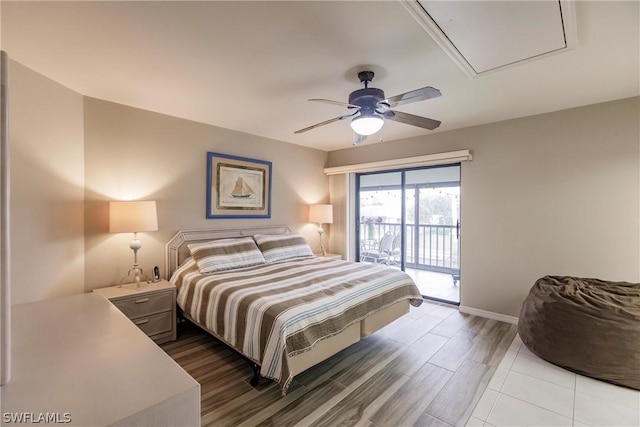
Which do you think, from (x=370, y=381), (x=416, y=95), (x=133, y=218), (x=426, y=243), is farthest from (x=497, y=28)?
(x=426, y=243)

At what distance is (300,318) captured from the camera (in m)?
1.97

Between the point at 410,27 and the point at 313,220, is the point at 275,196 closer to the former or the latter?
the point at 313,220

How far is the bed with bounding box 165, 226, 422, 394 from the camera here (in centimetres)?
194

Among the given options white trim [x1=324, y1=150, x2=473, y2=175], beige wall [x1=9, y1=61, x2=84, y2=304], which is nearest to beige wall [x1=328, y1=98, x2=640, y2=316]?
white trim [x1=324, y1=150, x2=473, y2=175]

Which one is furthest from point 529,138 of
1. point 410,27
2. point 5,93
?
point 5,93

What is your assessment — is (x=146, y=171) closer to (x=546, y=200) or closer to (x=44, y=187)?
(x=44, y=187)

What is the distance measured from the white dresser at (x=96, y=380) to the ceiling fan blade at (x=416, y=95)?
1990mm

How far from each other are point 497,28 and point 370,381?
2.56 metres

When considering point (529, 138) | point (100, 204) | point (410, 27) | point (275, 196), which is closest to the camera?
point (410, 27)

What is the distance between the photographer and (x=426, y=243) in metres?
5.55

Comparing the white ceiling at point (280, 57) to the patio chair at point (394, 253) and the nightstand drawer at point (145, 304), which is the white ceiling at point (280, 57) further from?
the patio chair at point (394, 253)

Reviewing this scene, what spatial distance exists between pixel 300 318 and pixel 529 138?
3283 millimetres

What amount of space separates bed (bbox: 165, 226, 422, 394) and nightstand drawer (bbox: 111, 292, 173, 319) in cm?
14

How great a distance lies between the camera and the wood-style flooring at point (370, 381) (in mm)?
1864
